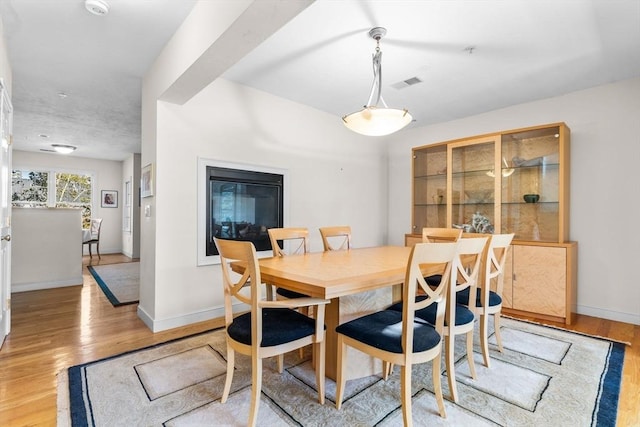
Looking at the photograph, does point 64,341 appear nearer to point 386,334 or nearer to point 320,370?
point 320,370

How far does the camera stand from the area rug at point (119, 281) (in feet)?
12.7

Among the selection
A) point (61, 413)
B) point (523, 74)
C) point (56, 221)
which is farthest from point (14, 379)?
point (523, 74)

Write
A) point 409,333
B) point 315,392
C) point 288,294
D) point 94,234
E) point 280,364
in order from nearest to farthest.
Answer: point 409,333 < point 315,392 < point 280,364 < point 288,294 < point 94,234

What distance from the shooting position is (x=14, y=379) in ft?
6.50

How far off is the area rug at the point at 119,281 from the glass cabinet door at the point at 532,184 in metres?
4.60

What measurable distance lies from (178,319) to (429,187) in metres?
3.53

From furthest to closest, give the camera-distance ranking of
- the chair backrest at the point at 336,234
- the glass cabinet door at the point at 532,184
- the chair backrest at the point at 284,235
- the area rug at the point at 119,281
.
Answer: the area rug at the point at 119,281, the glass cabinet door at the point at 532,184, the chair backrest at the point at 336,234, the chair backrest at the point at 284,235

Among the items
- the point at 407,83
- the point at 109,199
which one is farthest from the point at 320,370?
the point at 109,199

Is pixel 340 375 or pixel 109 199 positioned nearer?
pixel 340 375

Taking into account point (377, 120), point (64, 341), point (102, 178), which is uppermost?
point (102, 178)

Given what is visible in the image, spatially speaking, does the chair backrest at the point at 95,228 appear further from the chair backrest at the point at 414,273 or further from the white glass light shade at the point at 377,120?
the chair backrest at the point at 414,273

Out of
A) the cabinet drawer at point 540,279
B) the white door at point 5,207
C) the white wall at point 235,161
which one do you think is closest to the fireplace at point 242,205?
the white wall at point 235,161

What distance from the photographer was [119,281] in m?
4.80

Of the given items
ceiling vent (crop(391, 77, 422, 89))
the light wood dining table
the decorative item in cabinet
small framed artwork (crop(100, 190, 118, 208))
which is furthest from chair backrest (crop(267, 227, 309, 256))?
small framed artwork (crop(100, 190, 118, 208))
